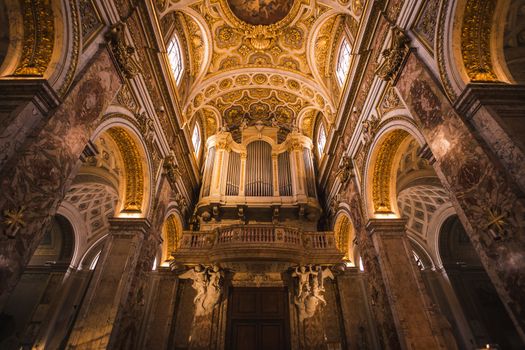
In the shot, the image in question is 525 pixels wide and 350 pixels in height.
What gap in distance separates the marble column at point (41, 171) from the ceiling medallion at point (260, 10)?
7.66 meters

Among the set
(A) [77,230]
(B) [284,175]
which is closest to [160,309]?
(A) [77,230]

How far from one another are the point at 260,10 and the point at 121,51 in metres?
7.40

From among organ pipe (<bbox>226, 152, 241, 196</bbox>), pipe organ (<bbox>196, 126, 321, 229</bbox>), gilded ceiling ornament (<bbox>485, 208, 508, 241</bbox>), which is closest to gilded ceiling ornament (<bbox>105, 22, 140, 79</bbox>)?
pipe organ (<bbox>196, 126, 321, 229</bbox>)

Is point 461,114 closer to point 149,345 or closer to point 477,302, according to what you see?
point 149,345

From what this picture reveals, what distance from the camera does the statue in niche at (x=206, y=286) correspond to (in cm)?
974

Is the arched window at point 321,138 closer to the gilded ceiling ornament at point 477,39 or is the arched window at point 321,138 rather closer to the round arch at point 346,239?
the round arch at point 346,239

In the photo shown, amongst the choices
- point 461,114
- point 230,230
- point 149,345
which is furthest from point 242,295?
point 461,114

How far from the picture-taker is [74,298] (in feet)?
47.2

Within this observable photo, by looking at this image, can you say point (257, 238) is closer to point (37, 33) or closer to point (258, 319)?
point (258, 319)

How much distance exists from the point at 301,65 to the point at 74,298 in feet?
54.3

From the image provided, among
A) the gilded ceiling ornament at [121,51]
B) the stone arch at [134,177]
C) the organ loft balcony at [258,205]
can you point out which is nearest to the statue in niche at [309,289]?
the organ loft balcony at [258,205]

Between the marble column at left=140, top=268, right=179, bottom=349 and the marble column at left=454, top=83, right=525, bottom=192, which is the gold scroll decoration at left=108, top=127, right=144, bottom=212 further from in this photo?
the marble column at left=454, top=83, right=525, bottom=192

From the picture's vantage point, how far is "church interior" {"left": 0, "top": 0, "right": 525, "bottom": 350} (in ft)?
13.6

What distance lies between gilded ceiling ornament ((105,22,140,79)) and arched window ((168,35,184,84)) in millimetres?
4002
